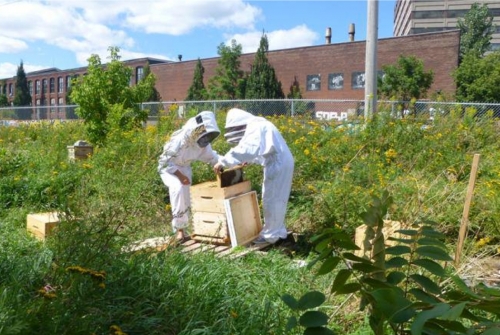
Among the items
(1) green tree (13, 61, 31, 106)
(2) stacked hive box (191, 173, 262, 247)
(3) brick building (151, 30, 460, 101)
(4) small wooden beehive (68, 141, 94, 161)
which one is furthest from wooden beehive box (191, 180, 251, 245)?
(1) green tree (13, 61, 31, 106)

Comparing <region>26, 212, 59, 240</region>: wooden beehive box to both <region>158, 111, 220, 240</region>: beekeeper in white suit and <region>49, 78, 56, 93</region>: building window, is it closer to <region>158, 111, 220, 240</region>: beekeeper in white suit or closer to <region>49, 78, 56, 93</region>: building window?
<region>158, 111, 220, 240</region>: beekeeper in white suit

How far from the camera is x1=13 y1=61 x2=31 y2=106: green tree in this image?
236ft

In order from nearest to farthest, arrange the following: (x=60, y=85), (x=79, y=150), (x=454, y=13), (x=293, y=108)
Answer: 1. (x=79, y=150)
2. (x=293, y=108)
3. (x=60, y=85)
4. (x=454, y=13)

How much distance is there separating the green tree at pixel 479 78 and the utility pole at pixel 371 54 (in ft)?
→ 71.1

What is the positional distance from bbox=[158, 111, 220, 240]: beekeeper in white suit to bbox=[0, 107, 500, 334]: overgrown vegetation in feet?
1.47

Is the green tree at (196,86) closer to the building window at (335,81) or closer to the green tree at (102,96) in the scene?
the building window at (335,81)

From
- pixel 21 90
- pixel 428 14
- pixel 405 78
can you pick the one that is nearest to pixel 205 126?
pixel 405 78

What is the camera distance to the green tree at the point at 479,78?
95.5 feet

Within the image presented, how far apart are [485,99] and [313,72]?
14.7 meters

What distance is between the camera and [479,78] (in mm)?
29656

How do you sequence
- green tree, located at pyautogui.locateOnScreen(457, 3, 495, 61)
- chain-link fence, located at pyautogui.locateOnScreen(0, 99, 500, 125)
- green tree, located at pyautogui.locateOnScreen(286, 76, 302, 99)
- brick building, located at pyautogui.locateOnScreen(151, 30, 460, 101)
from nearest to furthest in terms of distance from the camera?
chain-link fence, located at pyautogui.locateOnScreen(0, 99, 500, 125)
brick building, located at pyautogui.locateOnScreen(151, 30, 460, 101)
green tree, located at pyautogui.locateOnScreen(286, 76, 302, 99)
green tree, located at pyautogui.locateOnScreen(457, 3, 495, 61)

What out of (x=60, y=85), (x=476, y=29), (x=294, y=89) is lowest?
(x=294, y=89)

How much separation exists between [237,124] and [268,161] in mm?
580

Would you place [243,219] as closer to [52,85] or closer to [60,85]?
[60,85]
